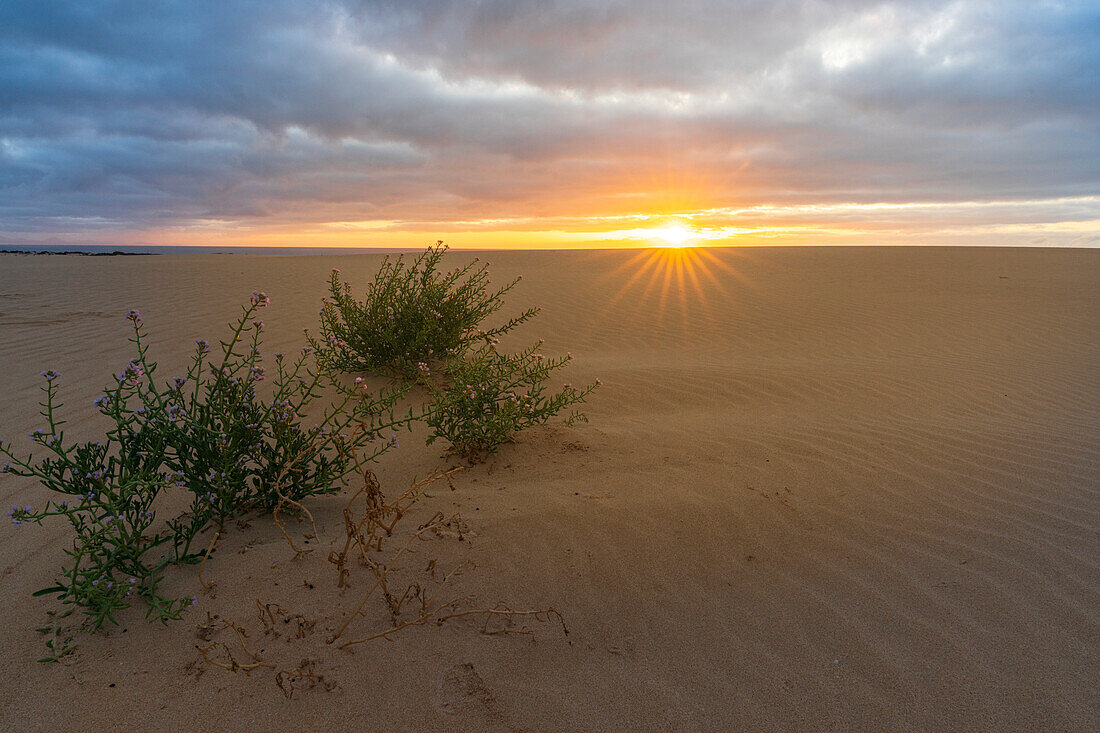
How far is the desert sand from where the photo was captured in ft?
5.93

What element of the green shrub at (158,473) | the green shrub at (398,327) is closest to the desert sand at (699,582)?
the green shrub at (158,473)

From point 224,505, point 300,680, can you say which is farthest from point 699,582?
point 224,505

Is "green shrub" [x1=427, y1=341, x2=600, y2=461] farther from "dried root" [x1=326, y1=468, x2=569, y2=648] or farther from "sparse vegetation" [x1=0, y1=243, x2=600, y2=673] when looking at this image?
"dried root" [x1=326, y1=468, x2=569, y2=648]

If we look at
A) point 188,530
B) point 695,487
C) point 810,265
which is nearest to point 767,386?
point 695,487

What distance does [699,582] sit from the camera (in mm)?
2428

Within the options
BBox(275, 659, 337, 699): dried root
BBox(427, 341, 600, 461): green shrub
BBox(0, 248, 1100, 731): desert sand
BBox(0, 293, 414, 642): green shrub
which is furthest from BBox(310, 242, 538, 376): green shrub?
BBox(275, 659, 337, 699): dried root

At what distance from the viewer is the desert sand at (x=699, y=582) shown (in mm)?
1808

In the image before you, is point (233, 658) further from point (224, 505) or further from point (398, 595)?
point (224, 505)

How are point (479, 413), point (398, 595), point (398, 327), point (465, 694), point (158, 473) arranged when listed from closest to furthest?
point (465, 694) → point (398, 595) → point (158, 473) → point (479, 413) → point (398, 327)

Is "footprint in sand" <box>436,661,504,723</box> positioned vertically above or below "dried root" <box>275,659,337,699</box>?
below

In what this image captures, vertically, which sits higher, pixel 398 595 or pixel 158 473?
pixel 158 473

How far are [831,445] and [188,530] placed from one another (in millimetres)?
3801

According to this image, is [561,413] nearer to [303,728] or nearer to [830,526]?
[830,526]

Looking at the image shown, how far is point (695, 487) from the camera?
3270mm
